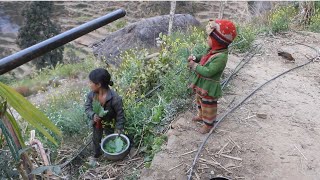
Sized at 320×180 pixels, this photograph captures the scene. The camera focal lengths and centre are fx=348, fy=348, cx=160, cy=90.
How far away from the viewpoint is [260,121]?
4027mm

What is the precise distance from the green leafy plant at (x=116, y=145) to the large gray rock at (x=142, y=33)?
631cm

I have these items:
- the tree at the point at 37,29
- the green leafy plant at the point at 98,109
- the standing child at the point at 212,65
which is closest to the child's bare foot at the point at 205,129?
the standing child at the point at 212,65

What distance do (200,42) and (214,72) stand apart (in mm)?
2313

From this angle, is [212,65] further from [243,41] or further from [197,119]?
[243,41]

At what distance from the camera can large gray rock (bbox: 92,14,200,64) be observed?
10344mm

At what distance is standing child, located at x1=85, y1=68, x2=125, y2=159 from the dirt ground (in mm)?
590

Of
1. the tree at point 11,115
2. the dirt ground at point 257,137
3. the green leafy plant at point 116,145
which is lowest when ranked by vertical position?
the green leafy plant at point 116,145

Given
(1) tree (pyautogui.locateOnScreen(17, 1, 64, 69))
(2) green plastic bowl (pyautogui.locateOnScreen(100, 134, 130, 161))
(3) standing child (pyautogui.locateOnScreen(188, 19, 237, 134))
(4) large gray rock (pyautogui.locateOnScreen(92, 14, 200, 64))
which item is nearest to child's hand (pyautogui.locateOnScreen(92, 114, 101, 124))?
(2) green plastic bowl (pyautogui.locateOnScreen(100, 134, 130, 161))

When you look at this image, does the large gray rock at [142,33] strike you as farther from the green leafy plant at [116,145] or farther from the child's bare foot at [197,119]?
the green leafy plant at [116,145]

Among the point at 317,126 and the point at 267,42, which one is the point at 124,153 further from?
the point at 267,42

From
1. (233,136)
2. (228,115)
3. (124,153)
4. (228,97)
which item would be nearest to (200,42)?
(228,97)

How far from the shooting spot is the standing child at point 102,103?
3426 mm

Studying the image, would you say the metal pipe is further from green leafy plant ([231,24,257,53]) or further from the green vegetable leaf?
green leafy plant ([231,24,257,53])

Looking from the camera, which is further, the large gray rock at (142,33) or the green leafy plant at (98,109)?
the large gray rock at (142,33)
